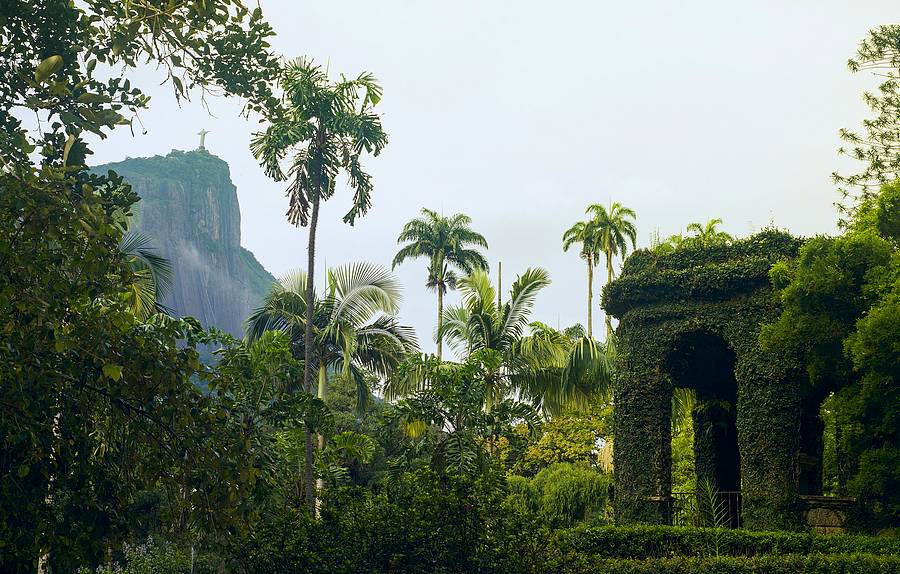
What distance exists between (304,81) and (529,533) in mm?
16102

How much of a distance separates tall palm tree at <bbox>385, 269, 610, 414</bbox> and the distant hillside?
107 metres

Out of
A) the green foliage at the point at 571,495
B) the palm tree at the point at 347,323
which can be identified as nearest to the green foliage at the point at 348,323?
the palm tree at the point at 347,323

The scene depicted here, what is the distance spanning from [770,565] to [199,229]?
14443 cm

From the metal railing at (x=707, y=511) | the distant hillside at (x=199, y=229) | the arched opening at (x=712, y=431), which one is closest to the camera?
the metal railing at (x=707, y=511)

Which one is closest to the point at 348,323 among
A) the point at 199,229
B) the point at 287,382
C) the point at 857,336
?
the point at 287,382

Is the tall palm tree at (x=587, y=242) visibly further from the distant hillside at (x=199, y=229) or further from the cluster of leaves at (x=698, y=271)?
the distant hillside at (x=199, y=229)

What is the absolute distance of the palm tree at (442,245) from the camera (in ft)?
164

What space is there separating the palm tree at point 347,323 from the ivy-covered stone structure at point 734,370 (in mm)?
10306

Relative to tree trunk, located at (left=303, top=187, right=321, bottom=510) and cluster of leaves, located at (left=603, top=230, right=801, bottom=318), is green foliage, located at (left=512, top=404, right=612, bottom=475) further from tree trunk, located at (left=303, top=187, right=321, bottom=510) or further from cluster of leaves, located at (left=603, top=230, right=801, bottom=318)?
cluster of leaves, located at (left=603, top=230, right=801, bottom=318)

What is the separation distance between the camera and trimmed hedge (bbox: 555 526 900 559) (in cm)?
1762

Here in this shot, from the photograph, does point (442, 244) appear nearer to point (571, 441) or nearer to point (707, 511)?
point (571, 441)

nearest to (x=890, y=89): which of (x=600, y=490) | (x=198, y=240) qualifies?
(x=600, y=490)

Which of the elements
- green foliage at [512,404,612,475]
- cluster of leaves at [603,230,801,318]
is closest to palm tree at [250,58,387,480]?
cluster of leaves at [603,230,801,318]

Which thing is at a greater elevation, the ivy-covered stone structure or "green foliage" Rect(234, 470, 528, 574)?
the ivy-covered stone structure
